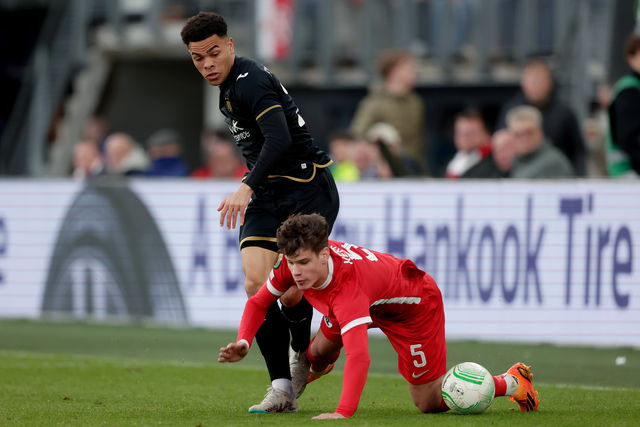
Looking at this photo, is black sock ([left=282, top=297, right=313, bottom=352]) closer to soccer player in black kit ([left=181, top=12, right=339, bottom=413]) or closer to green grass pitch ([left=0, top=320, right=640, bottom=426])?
soccer player in black kit ([left=181, top=12, right=339, bottom=413])

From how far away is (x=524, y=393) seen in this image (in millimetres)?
7207

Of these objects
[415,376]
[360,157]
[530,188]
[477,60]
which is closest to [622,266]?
[530,188]

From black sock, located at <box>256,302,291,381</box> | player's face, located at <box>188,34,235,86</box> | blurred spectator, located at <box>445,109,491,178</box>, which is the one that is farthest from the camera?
blurred spectator, located at <box>445,109,491,178</box>

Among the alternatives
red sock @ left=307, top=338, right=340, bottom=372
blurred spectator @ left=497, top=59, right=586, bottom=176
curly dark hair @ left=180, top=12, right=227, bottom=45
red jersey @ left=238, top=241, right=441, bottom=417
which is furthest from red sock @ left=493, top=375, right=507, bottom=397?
blurred spectator @ left=497, top=59, right=586, bottom=176

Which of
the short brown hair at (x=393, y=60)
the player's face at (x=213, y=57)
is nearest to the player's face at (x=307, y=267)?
the player's face at (x=213, y=57)

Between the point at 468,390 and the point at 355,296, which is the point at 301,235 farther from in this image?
the point at 468,390

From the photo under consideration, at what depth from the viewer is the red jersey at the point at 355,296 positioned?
6355mm

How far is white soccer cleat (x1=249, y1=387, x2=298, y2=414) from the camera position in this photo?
7.20m

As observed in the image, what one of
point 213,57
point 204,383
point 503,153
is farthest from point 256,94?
point 503,153

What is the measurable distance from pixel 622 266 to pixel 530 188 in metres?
A: 1.21

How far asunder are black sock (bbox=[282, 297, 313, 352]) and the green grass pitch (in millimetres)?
400

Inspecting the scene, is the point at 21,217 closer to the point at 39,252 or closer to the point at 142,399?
the point at 39,252

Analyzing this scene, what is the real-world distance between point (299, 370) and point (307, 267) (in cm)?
136

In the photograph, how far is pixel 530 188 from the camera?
12109mm
